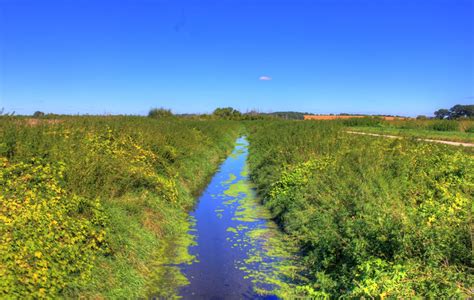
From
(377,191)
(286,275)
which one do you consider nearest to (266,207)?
(377,191)

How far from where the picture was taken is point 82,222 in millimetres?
5633

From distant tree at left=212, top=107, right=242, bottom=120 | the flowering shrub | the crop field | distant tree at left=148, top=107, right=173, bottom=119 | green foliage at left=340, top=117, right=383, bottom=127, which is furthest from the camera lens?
distant tree at left=212, top=107, right=242, bottom=120

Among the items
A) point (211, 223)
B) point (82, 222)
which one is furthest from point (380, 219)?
point (211, 223)

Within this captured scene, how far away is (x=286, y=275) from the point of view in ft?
20.9

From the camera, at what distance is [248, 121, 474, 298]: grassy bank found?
4.65 m

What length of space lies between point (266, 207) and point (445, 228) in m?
6.20

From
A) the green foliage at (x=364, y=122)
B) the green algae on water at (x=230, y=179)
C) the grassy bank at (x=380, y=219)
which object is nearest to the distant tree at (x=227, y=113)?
the green foliage at (x=364, y=122)

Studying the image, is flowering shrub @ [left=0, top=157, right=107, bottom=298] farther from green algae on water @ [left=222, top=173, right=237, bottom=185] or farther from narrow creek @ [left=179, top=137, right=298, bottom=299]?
green algae on water @ [left=222, top=173, right=237, bottom=185]

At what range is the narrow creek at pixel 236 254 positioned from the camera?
5926 mm

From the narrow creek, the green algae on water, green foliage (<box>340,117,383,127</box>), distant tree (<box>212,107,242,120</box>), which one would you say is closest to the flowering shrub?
the narrow creek

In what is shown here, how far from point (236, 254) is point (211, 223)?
240 cm

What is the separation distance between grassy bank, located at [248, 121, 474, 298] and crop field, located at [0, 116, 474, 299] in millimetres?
29

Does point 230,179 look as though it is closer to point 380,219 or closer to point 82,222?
point 82,222

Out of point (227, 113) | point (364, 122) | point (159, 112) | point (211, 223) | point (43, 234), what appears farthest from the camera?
point (227, 113)
